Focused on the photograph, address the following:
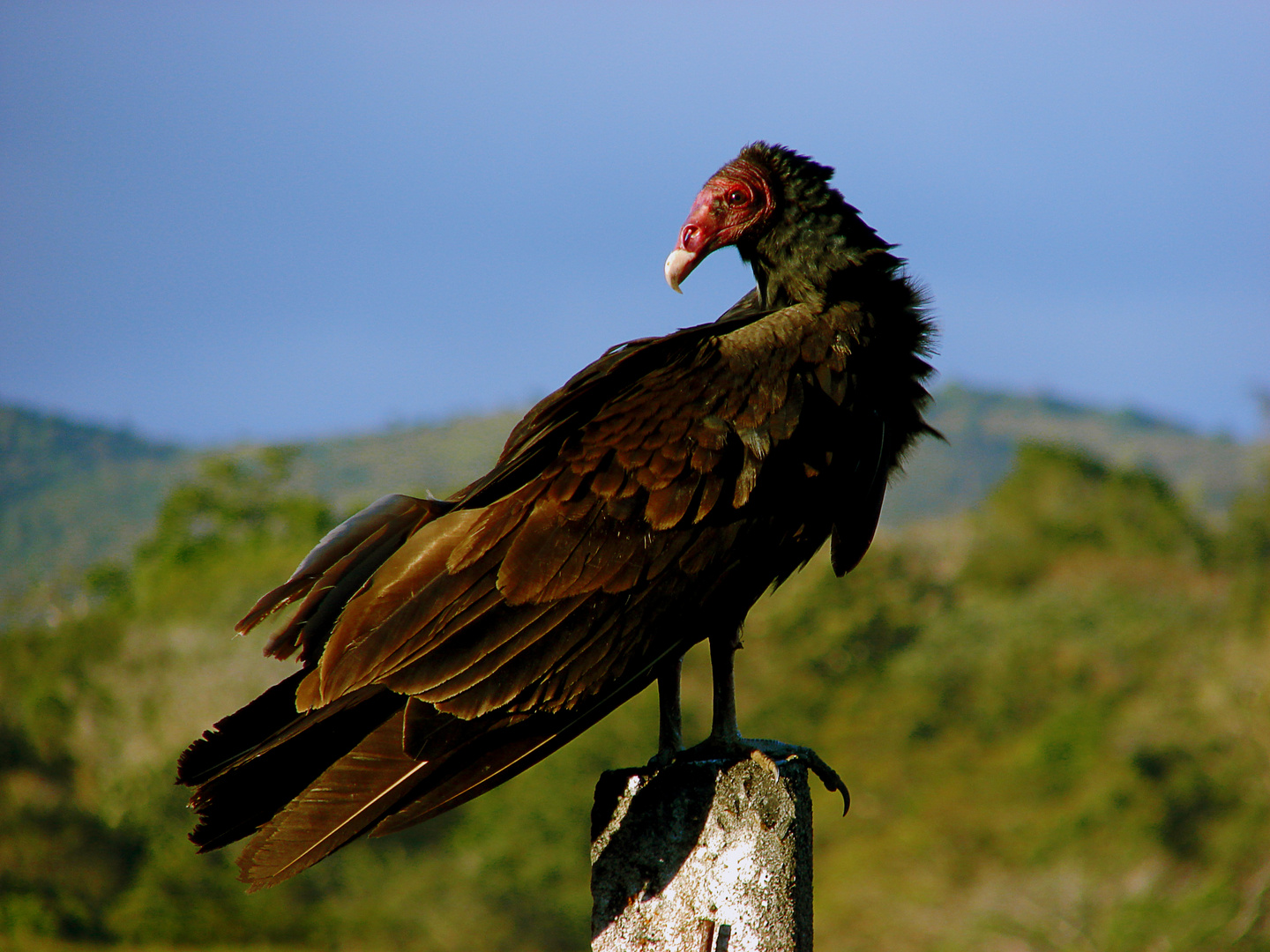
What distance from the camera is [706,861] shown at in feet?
7.92

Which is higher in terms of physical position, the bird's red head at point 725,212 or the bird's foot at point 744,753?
the bird's red head at point 725,212

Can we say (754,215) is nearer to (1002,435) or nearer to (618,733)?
(618,733)

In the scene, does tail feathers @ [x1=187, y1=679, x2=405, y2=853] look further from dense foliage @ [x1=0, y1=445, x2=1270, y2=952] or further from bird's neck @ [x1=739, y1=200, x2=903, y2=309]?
dense foliage @ [x1=0, y1=445, x2=1270, y2=952]

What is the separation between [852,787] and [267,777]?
102ft

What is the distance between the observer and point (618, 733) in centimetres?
3089

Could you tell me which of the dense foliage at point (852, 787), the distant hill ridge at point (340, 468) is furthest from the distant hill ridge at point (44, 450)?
the dense foliage at point (852, 787)

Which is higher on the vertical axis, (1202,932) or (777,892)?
(1202,932)

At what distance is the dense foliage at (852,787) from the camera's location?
1089 inches

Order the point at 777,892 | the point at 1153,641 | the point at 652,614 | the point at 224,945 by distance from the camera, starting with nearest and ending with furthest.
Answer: the point at 777,892
the point at 652,614
the point at 224,945
the point at 1153,641

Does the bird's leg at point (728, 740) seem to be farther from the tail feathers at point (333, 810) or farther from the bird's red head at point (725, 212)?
the bird's red head at point (725, 212)

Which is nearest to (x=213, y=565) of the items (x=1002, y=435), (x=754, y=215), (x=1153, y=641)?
(x=1153, y=641)

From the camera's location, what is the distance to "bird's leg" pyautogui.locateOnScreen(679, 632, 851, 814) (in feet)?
9.21

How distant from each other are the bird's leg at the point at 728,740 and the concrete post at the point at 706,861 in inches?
11.2

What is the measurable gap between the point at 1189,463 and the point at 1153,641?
7580 cm
